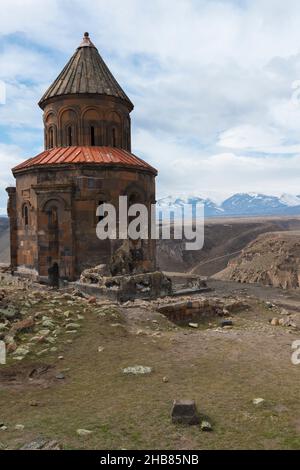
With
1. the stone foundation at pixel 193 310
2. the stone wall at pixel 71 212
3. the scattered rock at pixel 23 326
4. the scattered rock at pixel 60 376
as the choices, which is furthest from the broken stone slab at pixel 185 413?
the stone wall at pixel 71 212

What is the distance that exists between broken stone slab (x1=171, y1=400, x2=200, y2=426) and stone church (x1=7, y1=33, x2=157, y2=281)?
35.0 ft

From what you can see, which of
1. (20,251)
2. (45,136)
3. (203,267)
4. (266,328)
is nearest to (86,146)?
(45,136)

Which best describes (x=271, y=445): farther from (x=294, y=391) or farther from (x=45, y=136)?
(x=45, y=136)

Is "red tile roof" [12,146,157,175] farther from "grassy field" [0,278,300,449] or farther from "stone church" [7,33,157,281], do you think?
"grassy field" [0,278,300,449]

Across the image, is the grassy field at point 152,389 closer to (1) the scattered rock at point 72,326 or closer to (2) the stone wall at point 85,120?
(1) the scattered rock at point 72,326

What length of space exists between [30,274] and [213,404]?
41.8 feet

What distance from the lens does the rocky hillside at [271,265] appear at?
28344 millimetres

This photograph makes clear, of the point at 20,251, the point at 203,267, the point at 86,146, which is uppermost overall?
the point at 86,146

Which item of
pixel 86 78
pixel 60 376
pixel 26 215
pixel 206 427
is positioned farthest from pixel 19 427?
pixel 86 78

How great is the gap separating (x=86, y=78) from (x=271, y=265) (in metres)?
18.2

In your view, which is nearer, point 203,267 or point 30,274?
point 30,274

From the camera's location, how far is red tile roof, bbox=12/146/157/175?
16453mm

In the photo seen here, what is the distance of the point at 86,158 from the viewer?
16516 mm

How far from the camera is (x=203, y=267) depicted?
43.8 meters
